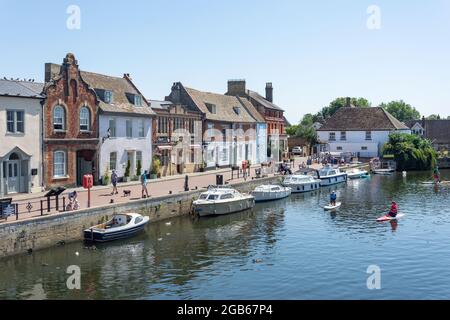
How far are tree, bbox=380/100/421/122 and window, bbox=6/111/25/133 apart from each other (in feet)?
495

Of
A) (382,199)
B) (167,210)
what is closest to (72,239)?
(167,210)

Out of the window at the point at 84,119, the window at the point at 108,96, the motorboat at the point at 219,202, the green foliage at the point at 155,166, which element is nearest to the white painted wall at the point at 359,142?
the green foliage at the point at 155,166

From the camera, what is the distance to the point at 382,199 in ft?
173

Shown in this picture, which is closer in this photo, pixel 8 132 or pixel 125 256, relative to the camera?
pixel 125 256

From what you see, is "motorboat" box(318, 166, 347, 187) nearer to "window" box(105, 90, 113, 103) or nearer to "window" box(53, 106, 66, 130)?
"window" box(105, 90, 113, 103)

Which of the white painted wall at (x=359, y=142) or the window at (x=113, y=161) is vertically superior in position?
the white painted wall at (x=359, y=142)

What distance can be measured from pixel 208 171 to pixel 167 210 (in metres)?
23.8

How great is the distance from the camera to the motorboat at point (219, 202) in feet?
138

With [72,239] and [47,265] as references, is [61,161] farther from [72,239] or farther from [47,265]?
[47,265]

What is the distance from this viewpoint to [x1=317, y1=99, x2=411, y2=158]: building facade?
9600 cm

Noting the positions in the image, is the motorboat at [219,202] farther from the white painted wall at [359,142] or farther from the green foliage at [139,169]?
the white painted wall at [359,142]

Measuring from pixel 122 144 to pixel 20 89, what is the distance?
39.1ft

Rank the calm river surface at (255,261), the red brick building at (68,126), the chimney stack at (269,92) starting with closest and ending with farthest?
the calm river surface at (255,261) → the red brick building at (68,126) → the chimney stack at (269,92)

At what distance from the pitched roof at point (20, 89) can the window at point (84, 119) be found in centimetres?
389
